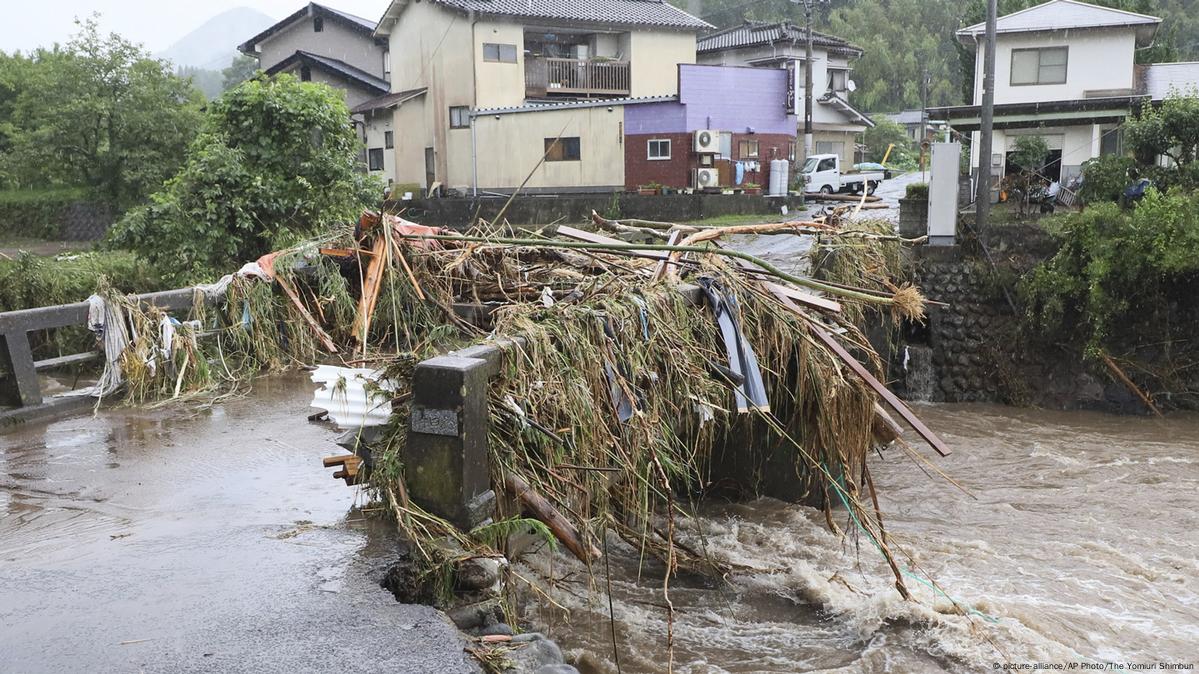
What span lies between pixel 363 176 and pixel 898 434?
34.1 feet

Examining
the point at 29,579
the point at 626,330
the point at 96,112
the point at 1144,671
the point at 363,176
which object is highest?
the point at 96,112

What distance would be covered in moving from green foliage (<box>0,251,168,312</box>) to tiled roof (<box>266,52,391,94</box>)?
25389 mm

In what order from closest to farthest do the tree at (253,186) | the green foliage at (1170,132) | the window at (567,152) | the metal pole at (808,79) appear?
the tree at (253,186)
the green foliage at (1170,132)
the window at (567,152)
the metal pole at (808,79)

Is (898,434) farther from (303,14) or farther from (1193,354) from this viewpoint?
(303,14)

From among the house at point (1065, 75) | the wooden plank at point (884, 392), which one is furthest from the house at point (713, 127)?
the wooden plank at point (884, 392)

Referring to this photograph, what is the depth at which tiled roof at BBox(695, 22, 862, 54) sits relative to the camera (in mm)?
41188

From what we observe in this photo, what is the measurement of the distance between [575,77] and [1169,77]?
64.3 ft

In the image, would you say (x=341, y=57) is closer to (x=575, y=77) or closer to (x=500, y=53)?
(x=500, y=53)

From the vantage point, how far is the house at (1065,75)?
2606 cm

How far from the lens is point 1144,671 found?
6.35m

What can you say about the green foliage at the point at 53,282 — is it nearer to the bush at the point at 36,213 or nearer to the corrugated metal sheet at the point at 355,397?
the corrugated metal sheet at the point at 355,397

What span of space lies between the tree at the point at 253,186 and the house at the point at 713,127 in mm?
17249

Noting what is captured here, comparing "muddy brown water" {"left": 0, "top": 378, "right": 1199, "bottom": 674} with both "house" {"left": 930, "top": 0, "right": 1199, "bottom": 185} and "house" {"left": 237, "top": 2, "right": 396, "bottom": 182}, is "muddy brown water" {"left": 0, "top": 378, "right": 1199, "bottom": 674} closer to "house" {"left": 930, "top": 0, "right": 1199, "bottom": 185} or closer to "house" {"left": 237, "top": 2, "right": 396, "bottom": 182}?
"house" {"left": 930, "top": 0, "right": 1199, "bottom": 185}

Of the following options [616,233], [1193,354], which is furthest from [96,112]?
[1193,354]
